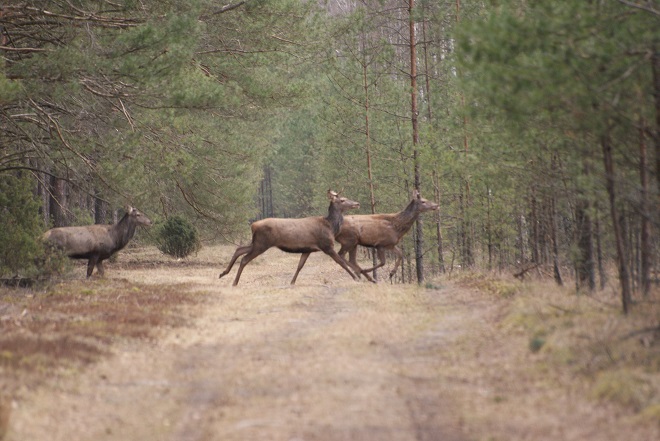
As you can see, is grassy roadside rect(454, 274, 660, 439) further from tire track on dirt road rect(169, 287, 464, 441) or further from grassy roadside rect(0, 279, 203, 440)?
grassy roadside rect(0, 279, 203, 440)

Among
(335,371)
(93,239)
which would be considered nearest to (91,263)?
(93,239)

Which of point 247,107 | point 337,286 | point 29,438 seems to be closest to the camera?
point 29,438

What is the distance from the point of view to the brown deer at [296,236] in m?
19.7

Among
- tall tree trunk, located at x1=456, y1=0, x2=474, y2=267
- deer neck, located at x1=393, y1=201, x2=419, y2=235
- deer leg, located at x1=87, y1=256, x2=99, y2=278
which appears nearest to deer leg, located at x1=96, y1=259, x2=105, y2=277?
deer leg, located at x1=87, y1=256, x2=99, y2=278

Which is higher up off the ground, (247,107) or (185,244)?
(247,107)

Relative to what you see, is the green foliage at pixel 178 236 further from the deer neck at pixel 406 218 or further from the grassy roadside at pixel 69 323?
the deer neck at pixel 406 218

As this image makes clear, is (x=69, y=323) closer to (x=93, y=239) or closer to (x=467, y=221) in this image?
(x=93, y=239)

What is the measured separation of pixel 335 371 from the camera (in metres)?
8.48

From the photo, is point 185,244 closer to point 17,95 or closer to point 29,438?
point 17,95

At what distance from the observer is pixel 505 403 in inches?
281

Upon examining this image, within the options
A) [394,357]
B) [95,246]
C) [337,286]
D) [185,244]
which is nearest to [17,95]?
[95,246]

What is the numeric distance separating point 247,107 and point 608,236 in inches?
518

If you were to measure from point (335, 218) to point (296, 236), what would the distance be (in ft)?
4.36

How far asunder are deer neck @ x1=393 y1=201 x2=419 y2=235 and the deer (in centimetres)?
723
